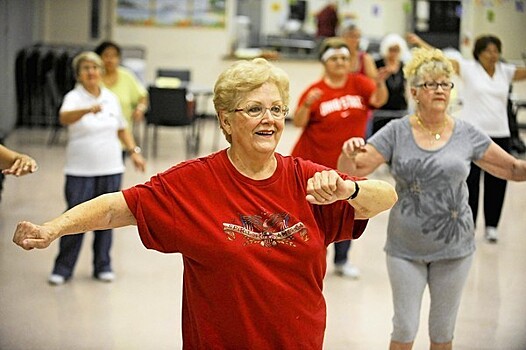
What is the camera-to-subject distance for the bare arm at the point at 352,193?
8.48ft

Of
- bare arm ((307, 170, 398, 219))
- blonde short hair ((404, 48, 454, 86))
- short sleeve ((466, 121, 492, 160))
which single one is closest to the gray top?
short sleeve ((466, 121, 492, 160))

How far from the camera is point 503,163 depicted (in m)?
4.08

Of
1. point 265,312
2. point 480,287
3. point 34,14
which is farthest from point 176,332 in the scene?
point 34,14

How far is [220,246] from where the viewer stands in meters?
2.67

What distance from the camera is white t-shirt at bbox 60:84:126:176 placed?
6078 millimetres

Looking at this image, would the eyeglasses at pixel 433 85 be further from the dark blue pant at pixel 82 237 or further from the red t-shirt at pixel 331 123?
the dark blue pant at pixel 82 237

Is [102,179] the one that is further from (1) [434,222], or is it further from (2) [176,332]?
(1) [434,222]

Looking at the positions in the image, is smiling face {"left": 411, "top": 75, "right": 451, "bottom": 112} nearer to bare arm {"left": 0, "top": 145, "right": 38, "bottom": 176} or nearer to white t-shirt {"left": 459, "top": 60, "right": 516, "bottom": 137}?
bare arm {"left": 0, "top": 145, "right": 38, "bottom": 176}

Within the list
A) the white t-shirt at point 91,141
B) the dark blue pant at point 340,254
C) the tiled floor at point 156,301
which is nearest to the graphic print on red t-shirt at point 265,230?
the tiled floor at point 156,301

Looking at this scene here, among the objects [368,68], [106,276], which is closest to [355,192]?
[106,276]

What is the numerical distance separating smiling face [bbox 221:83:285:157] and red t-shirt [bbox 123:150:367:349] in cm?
9

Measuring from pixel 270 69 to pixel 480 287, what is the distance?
418cm

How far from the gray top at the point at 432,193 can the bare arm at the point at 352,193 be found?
125 centimetres

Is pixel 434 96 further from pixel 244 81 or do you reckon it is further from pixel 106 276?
pixel 106 276
